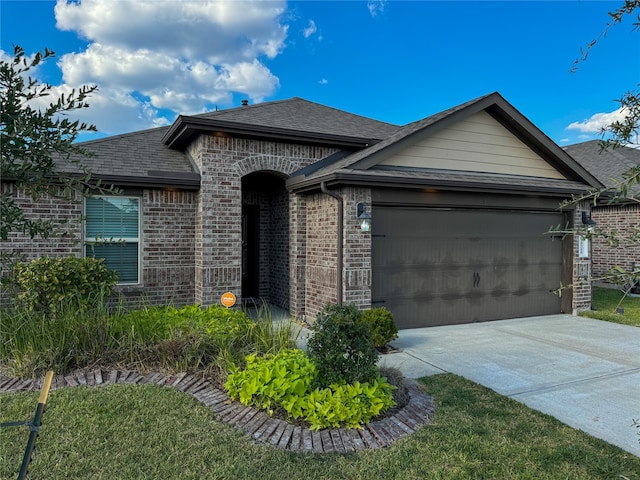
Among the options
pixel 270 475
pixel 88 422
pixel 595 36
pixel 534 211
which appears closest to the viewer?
pixel 595 36

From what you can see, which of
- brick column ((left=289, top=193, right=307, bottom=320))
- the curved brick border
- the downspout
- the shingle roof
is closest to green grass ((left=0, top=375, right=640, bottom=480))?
the curved brick border

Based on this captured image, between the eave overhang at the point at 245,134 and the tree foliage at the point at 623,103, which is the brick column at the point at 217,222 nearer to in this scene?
the eave overhang at the point at 245,134

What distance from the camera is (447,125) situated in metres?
8.73

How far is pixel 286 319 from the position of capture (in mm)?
8773

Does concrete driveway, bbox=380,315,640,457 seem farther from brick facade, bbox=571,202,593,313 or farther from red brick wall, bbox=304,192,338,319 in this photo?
red brick wall, bbox=304,192,338,319

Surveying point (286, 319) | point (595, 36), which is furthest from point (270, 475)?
point (286, 319)

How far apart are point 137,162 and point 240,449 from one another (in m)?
6.99

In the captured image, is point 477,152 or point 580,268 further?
point 580,268

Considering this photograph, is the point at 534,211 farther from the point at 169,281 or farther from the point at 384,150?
the point at 169,281

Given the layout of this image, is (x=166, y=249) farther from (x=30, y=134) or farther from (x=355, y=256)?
(x=30, y=134)

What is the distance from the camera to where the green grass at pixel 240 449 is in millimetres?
3057

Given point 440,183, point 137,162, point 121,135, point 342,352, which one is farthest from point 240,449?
point 121,135

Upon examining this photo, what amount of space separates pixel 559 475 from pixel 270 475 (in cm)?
209

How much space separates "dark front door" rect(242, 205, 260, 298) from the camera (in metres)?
11.0
